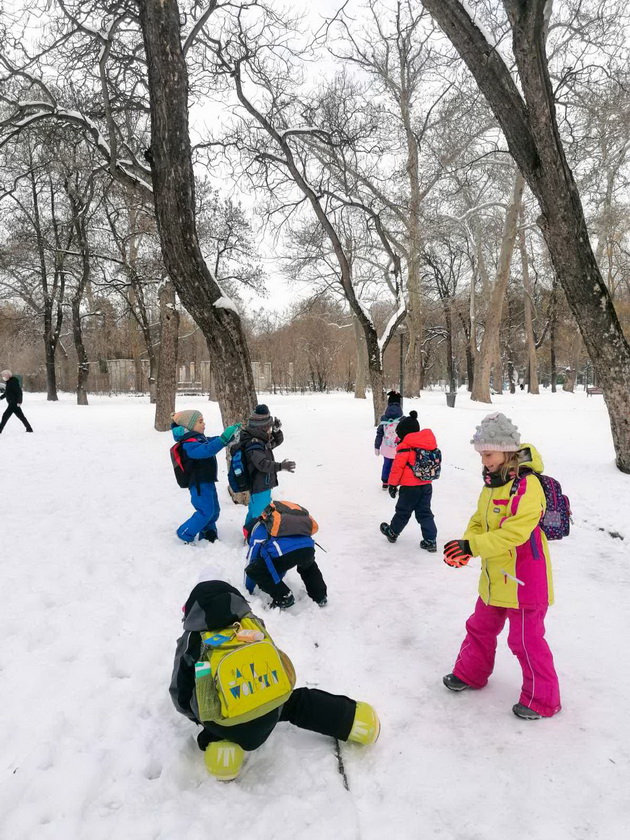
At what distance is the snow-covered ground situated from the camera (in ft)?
6.80

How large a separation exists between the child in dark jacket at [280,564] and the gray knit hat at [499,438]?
1.71 m

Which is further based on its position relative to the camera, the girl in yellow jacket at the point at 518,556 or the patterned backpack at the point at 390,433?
the patterned backpack at the point at 390,433

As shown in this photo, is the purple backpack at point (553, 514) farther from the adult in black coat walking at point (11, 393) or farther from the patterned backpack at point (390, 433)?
the adult in black coat walking at point (11, 393)

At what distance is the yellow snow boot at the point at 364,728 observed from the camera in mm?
A: 2445

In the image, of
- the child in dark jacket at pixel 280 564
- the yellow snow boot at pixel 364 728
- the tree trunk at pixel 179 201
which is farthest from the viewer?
the tree trunk at pixel 179 201

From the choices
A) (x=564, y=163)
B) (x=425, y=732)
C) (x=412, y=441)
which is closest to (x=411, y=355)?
(x=564, y=163)

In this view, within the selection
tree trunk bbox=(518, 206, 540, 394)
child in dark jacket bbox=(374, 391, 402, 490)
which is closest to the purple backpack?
child in dark jacket bbox=(374, 391, 402, 490)

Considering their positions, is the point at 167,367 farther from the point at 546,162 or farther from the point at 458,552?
the point at 458,552

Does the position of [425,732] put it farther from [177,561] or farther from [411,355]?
[411,355]

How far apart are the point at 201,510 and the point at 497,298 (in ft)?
55.7

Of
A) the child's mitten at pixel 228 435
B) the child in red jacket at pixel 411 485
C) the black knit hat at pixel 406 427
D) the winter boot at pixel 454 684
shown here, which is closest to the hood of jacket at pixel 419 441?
the child in red jacket at pixel 411 485

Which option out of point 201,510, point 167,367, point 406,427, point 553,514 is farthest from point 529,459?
point 167,367

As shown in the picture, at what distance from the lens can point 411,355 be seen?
21.5 metres

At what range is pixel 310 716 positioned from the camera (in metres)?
2.45
